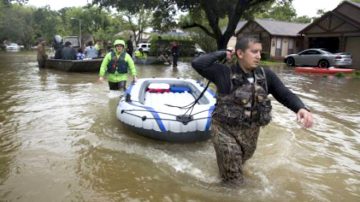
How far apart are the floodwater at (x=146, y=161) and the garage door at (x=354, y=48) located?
17383mm

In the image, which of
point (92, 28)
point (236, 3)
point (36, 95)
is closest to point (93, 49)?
point (36, 95)

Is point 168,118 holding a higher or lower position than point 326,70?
lower

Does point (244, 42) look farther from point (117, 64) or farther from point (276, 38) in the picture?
point (276, 38)

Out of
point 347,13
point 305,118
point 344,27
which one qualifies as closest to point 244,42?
point 305,118

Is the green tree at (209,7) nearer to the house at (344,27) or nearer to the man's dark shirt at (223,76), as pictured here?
the house at (344,27)

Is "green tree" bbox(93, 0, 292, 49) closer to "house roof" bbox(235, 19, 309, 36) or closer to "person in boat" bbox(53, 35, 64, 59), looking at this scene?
"person in boat" bbox(53, 35, 64, 59)

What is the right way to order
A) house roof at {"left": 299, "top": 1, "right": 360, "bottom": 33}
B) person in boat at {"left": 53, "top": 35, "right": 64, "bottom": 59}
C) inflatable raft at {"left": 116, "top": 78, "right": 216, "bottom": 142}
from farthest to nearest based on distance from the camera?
house roof at {"left": 299, "top": 1, "right": 360, "bottom": 33} < person in boat at {"left": 53, "top": 35, "right": 64, "bottom": 59} < inflatable raft at {"left": 116, "top": 78, "right": 216, "bottom": 142}

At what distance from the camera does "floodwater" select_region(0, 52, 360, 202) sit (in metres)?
4.64

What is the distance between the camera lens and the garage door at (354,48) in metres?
25.2

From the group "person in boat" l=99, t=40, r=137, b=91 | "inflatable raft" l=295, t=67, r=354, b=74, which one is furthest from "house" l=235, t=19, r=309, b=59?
"person in boat" l=99, t=40, r=137, b=91

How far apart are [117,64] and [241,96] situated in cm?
514

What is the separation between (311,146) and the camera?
682 centimetres

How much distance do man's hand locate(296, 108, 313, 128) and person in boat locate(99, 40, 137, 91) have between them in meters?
5.18

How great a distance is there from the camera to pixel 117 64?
852 cm
